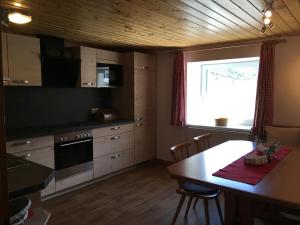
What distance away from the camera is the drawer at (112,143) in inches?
154

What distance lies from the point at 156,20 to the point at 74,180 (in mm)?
2416

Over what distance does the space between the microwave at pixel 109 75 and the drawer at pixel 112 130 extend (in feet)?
2.44

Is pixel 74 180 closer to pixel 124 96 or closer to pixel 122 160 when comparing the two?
pixel 122 160

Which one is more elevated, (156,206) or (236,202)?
(236,202)

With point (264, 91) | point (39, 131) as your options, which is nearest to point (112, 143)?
point (39, 131)

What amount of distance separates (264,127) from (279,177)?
6.33 ft

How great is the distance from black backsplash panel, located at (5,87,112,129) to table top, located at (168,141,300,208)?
241 cm

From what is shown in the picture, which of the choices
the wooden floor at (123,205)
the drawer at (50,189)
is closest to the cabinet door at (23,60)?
the drawer at (50,189)

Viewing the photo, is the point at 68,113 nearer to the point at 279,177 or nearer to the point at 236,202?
the point at 236,202

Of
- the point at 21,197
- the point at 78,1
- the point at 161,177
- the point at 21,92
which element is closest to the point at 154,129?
the point at 161,177

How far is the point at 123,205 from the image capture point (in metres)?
3.18

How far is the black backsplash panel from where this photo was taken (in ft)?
11.3

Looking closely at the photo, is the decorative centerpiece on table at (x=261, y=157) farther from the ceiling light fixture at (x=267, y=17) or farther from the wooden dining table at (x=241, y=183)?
the ceiling light fixture at (x=267, y=17)

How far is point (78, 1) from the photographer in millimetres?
2154
